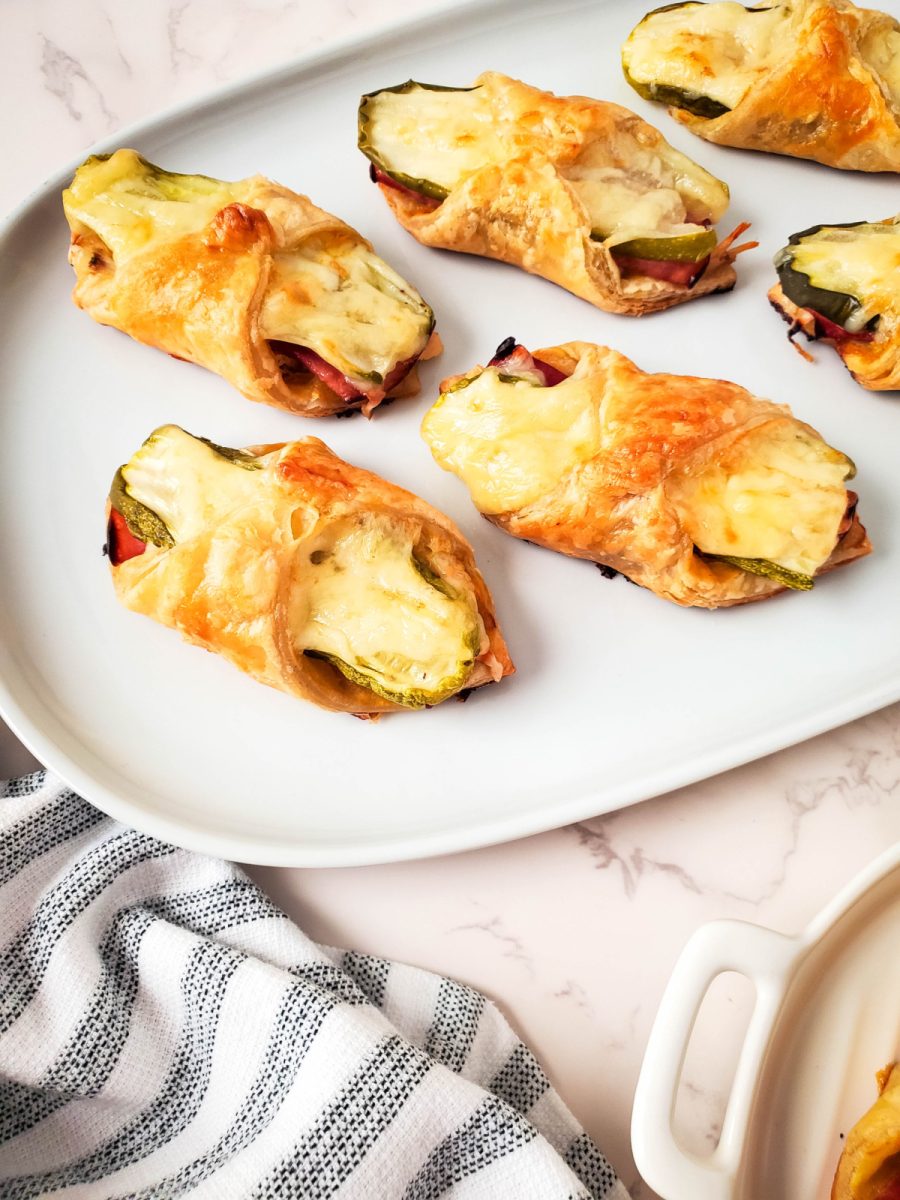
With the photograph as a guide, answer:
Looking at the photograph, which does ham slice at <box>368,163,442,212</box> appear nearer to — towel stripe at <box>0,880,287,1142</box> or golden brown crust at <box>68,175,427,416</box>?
golden brown crust at <box>68,175,427,416</box>

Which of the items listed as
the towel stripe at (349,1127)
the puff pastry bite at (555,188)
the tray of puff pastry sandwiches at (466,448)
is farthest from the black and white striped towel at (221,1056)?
the puff pastry bite at (555,188)

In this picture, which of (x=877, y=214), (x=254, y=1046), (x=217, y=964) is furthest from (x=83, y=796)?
(x=877, y=214)

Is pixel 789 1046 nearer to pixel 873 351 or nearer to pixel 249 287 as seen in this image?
pixel 873 351

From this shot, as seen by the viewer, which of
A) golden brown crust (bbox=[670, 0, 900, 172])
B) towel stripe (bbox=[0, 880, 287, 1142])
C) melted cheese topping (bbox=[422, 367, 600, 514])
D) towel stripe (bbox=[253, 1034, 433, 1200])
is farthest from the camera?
golden brown crust (bbox=[670, 0, 900, 172])

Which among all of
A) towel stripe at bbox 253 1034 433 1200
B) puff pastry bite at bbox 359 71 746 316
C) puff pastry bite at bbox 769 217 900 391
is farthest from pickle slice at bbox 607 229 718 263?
towel stripe at bbox 253 1034 433 1200

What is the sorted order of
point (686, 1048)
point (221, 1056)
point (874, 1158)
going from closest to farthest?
1. point (874, 1158)
2. point (686, 1048)
3. point (221, 1056)

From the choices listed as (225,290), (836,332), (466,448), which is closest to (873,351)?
(836,332)

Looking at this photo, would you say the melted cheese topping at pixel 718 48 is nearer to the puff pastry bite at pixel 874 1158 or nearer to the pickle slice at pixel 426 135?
the pickle slice at pixel 426 135
